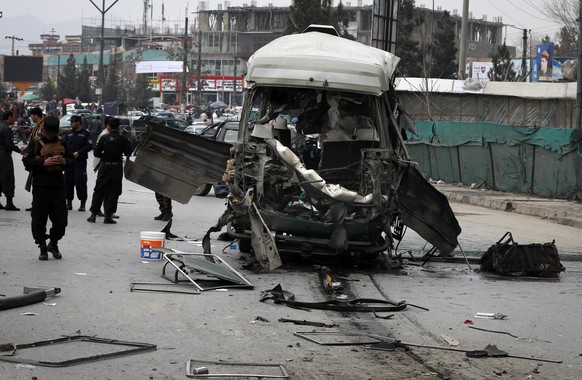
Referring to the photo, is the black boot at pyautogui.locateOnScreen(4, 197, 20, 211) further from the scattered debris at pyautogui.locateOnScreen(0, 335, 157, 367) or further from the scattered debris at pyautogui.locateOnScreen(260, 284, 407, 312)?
the scattered debris at pyautogui.locateOnScreen(0, 335, 157, 367)

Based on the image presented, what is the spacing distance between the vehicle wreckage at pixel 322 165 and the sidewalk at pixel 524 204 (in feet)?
29.4

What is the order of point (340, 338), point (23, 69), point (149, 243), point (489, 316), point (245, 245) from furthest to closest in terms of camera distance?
point (23, 69) → point (245, 245) → point (149, 243) → point (489, 316) → point (340, 338)

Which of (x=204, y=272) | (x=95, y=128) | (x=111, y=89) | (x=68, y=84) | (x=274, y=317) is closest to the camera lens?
(x=274, y=317)

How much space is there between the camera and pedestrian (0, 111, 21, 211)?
1927 centimetres

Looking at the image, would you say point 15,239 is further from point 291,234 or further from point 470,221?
point 470,221

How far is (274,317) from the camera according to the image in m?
9.54

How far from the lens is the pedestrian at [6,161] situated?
19266 mm

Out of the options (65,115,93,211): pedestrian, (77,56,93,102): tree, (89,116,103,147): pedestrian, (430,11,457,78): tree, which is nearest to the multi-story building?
(77,56,93,102): tree

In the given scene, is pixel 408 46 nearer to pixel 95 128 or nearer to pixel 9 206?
pixel 95 128

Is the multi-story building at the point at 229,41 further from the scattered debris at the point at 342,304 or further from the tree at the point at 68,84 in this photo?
the scattered debris at the point at 342,304

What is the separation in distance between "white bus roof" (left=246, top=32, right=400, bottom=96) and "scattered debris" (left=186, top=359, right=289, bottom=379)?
639 centimetres

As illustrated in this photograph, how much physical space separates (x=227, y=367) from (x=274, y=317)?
2202 mm

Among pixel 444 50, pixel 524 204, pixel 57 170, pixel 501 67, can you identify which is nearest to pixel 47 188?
pixel 57 170

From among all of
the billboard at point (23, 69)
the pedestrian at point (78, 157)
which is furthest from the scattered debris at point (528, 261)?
the billboard at point (23, 69)
